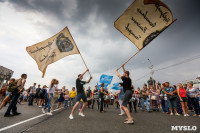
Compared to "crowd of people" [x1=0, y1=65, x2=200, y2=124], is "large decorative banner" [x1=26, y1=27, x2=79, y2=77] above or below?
above

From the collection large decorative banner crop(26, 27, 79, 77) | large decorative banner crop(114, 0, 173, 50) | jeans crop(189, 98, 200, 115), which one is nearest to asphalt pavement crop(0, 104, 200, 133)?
jeans crop(189, 98, 200, 115)

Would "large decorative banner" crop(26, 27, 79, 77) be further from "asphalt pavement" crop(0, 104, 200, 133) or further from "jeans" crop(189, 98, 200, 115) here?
"jeans" crop(189, 98, 200, 115)

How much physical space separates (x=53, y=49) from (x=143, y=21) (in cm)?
554

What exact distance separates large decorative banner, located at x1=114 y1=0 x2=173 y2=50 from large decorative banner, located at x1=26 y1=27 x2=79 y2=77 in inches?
127

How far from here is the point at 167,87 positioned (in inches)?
318

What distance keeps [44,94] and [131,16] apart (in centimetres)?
1009

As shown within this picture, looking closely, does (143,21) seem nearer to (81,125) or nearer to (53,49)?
(81,125)

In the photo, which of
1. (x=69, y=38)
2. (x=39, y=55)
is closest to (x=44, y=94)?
(x=39, y=55)

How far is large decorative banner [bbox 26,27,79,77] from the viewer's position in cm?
730

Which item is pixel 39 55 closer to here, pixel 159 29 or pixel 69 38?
pixel 69 38

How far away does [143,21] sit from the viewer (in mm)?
5465

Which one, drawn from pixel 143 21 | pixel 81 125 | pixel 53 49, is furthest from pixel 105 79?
pixel 81 125

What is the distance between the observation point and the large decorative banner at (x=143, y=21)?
506 cm

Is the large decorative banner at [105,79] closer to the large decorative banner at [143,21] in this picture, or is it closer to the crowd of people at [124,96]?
the crowd of people at [124,96]
